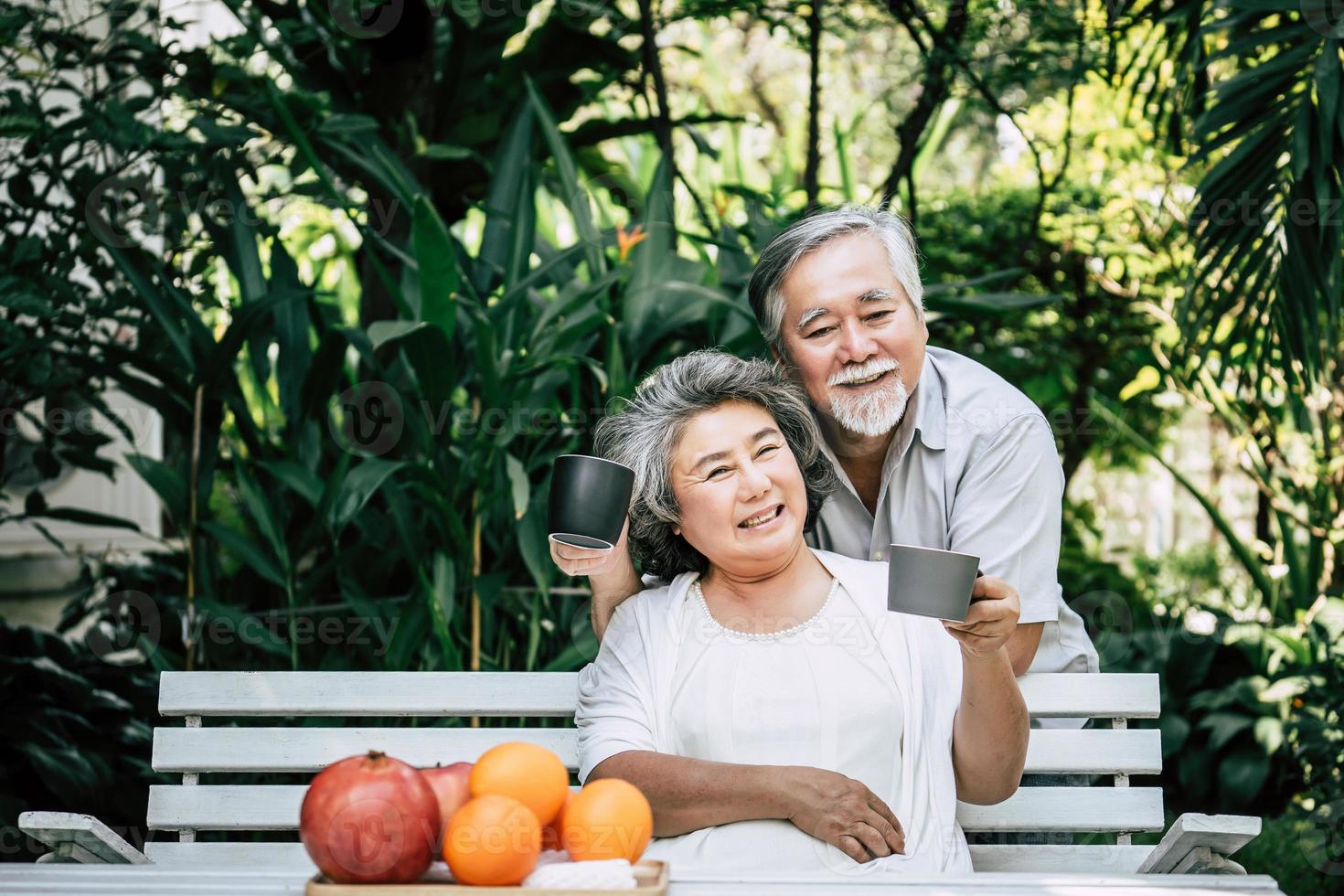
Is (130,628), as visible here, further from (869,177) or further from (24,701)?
(869,177)

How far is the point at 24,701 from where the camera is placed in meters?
3.42

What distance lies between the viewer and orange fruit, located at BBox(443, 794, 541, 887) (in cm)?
137

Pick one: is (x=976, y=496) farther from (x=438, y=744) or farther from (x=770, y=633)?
(x=438, y=744)

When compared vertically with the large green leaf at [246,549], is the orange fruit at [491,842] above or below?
below

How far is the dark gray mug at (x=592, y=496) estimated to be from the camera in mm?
1773

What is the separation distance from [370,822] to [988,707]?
1.00m

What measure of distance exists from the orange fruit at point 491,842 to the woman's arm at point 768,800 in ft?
2.04

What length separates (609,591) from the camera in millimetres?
2352

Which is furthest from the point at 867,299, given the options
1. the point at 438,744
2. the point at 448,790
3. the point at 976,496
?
the point at 448,790

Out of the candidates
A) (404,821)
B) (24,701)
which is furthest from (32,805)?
(404,821)

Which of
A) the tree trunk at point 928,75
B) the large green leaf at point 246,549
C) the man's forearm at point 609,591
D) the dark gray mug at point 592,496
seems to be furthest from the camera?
the tree trunk at point 928,75

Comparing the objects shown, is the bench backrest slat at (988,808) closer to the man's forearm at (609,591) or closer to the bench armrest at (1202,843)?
the bench armrest at (1202,843)

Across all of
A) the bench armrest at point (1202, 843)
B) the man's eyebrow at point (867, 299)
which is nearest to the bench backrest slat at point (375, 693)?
the bench armrest at point (1202, 843)

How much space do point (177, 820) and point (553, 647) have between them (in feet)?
3.83
